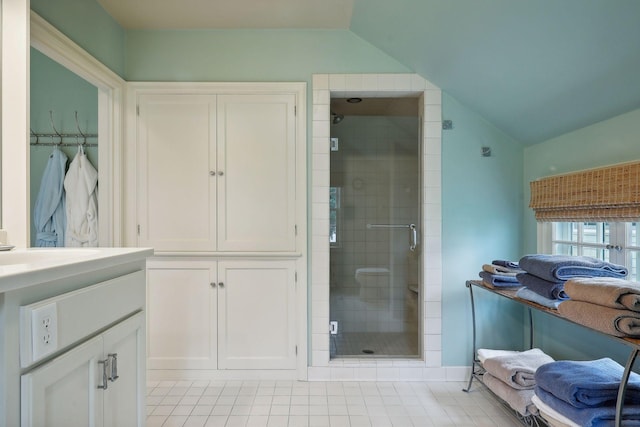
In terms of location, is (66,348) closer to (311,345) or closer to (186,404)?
(186,404)

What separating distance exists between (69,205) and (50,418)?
205 cm

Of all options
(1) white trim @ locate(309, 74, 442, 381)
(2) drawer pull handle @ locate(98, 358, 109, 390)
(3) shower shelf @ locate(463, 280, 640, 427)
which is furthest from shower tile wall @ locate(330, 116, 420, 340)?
A: (2) drawer pull handle @ locate(98, 358, 109, 390)

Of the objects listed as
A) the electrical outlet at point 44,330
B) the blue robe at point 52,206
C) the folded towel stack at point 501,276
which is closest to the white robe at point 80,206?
the blue robe at point 52,206

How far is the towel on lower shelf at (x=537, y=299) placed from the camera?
162cm

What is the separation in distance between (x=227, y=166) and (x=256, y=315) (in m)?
1.02

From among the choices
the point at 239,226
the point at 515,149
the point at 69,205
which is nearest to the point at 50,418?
the point at 239,226

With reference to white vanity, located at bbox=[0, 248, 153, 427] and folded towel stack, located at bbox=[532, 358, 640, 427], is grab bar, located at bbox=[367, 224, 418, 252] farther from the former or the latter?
white vanity, located at bbox=[0, 248, 153, 427]

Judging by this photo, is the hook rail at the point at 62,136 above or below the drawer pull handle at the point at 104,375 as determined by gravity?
above

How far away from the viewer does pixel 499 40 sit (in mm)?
1845

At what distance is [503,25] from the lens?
5.72 ft

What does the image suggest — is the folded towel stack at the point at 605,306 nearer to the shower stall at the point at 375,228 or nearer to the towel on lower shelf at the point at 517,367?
the towel on lower shelf at the point at 517,367

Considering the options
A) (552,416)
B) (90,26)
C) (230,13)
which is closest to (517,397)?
(552,416)

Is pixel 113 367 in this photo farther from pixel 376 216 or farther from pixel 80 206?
pixel 376 216

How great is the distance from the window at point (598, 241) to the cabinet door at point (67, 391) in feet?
7.48
